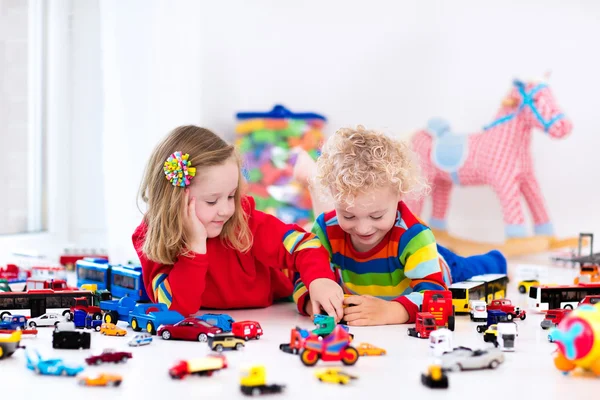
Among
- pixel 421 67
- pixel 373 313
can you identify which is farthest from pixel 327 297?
pixel 421 67

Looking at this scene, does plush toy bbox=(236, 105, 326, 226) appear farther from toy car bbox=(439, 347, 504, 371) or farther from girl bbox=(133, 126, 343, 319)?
toy car bbox=(439, 347, 504, 371)

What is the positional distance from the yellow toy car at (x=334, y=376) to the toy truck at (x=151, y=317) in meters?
0.44

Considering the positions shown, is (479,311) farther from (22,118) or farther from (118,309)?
(22,118)

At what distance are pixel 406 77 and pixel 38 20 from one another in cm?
159

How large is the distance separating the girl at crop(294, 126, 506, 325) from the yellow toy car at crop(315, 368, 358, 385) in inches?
17.3

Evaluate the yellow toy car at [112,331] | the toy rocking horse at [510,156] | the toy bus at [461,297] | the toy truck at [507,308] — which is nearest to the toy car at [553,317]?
the toy truck at [507,308]

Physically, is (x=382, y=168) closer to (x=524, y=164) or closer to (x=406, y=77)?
(x=524, y=164)

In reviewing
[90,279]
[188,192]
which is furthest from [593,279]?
[90,279]

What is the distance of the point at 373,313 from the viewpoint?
150cm

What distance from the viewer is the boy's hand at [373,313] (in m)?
1.50

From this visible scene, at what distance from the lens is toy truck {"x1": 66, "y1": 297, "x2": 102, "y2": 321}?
4.95 ft

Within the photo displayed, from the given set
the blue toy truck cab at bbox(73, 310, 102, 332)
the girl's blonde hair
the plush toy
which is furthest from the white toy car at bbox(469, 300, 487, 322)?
the plush toy

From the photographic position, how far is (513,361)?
1165 millimetres

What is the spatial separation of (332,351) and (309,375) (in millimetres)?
59
